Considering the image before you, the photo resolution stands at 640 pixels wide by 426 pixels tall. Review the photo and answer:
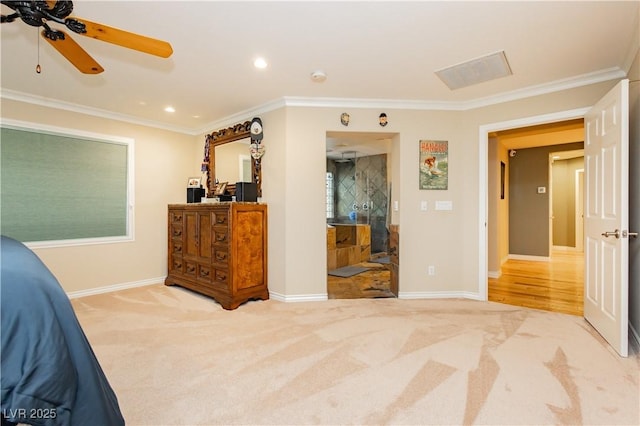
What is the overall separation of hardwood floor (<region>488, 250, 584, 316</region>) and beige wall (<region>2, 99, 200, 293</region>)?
459 centimetres

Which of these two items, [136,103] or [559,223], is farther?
[559,223]

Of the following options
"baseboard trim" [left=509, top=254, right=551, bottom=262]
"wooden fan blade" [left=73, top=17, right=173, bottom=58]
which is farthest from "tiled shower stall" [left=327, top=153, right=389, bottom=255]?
"wooden fan blade" [left=73, top=17, right=173, bottom=58]

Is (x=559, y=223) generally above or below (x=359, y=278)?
above

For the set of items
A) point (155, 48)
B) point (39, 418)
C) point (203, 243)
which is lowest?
point (39, 418)

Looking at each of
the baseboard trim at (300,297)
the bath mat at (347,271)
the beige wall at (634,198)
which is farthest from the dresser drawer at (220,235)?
the beige wall at (634,198)

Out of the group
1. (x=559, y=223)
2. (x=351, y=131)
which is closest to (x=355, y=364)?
(x=351, y=131)

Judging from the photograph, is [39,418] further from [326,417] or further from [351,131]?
[351,131]

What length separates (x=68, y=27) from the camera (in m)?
1.58

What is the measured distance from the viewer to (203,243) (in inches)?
148

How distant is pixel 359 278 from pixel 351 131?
7.43 feet

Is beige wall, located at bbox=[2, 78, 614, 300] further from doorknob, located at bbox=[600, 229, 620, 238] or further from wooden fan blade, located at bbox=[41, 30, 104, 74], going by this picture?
wooden fan blade, located at bbox=[41, 30, 104, 74]

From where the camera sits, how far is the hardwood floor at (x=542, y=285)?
346 cm

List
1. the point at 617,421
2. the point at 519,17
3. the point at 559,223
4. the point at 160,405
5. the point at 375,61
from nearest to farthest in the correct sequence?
the point at 617,421, the point at 160,405, the point at 519,17, the point at 375,61, the point at 559,223

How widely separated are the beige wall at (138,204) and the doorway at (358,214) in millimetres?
2501
